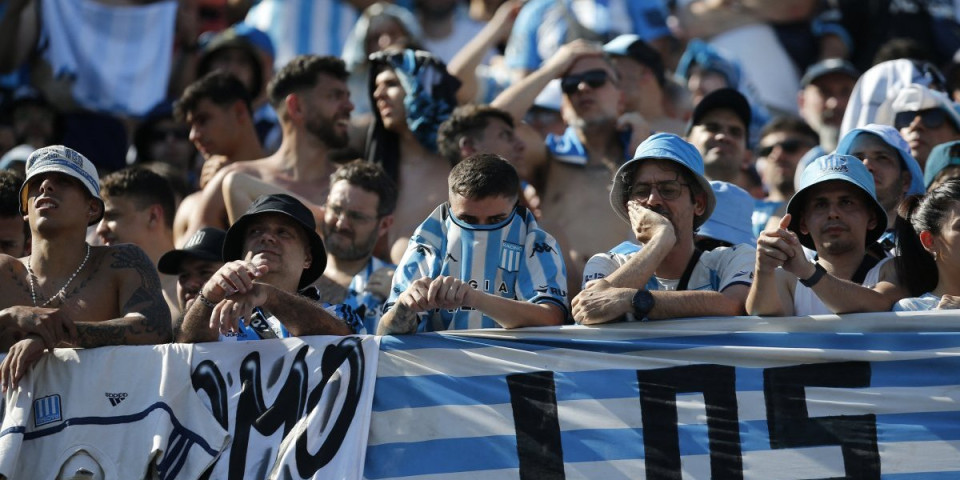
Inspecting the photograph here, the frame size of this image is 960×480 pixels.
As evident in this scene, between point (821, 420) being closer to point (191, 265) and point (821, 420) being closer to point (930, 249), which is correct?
point (930, 249)

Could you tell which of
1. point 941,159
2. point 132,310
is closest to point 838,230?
point 941,159

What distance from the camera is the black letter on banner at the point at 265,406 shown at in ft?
19.1

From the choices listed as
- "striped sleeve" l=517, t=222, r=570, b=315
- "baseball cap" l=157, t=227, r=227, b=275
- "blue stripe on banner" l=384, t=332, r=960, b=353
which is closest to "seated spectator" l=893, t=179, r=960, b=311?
"blue stripe on banner" l=384, t=332, r=960, b=353

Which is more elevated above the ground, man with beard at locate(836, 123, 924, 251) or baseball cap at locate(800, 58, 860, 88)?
baseball cap at locate(800, 58, 860, 88)

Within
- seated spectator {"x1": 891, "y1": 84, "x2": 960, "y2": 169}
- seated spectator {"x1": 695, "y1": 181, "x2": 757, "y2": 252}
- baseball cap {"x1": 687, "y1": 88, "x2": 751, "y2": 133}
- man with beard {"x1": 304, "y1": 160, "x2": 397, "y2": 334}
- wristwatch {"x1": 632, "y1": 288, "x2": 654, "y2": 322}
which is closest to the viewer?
wristwatch {"x1": 632, "y1": 288, "x2": 654, "y2": 322}

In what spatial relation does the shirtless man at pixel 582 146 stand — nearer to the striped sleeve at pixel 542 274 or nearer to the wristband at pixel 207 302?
the striped sleeve at pixel 542 274

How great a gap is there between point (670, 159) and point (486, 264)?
0.89 m

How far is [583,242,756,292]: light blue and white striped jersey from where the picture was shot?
20.3 feet

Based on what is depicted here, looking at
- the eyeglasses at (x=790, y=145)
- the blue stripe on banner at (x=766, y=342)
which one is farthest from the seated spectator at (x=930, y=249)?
the eyeglasses at (x=790, y=145)

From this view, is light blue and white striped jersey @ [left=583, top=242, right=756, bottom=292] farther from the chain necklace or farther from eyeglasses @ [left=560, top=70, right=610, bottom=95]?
eyeglasses @ [left=560, top=70, right=610, bottom=95]

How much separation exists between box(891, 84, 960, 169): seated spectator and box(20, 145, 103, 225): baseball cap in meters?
4.21

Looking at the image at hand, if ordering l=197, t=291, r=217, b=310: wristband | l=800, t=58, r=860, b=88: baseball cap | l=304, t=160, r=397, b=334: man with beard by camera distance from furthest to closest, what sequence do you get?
1. l=800, t=58, r=860, b=88: baseball cap
2. l=304, t=160, r=397, b=334: man with beard
3. l=197, t=291, r=217, b=310: wristband

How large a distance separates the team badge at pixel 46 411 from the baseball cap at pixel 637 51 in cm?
463

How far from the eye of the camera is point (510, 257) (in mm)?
6281
